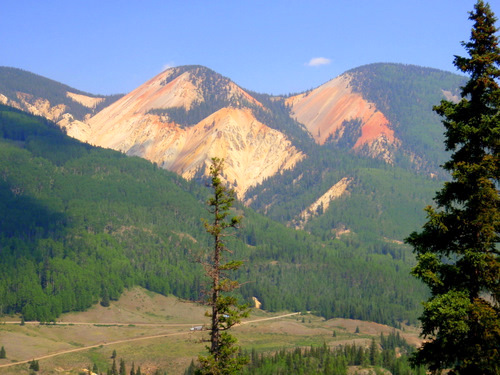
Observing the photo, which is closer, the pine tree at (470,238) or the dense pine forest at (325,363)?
the pine tree at (470,238)

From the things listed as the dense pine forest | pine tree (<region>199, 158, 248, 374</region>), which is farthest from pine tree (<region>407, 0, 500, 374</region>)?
the dense pine forest

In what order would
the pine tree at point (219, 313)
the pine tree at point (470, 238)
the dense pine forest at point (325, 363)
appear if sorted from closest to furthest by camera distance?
the pine tree at point (470, 238), the pine tree at point (219, 313), the dense pine forest at point (325, 363)

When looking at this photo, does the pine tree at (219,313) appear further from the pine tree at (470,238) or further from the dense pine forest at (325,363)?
the dense pine forest at (325,363)

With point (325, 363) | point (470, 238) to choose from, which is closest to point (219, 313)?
point (470, 238)

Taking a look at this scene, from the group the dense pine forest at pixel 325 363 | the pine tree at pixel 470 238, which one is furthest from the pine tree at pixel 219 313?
the dense pine forest at pixel 325 363

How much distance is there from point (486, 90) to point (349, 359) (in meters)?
144

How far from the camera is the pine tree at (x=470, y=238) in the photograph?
2786 centimetres

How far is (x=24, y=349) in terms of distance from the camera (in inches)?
7436

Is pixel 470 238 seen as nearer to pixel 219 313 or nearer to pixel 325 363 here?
pixel 219 313

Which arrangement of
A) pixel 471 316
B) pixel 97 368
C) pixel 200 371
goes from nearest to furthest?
pixel 471 316 → pixel 200 371 → pixel 97 368

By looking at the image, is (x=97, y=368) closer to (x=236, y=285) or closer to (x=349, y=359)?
(x=349, y=359)

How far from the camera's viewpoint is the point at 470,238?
29.2 meters

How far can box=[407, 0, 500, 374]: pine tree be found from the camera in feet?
91.4

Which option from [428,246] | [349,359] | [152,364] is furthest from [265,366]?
[428,246]
